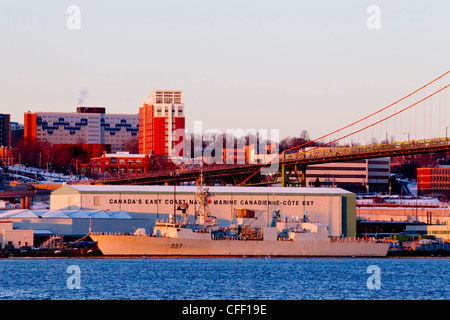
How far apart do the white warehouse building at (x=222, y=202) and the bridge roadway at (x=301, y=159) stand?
26.7 feet

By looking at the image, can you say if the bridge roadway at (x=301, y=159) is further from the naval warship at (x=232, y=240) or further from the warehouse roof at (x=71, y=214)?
the naval warship at (x=232, y=240)

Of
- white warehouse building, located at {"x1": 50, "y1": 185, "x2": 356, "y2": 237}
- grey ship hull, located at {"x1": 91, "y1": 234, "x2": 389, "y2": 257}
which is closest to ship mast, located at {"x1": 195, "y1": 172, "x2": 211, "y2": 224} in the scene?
white warehouse building, located at {"x1": 50, "y1": 185, "x2": 356, "y2": 237}

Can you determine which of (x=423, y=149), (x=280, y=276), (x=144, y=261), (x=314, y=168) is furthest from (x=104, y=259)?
(x=314, y=168)

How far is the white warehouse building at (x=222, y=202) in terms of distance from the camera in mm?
96000

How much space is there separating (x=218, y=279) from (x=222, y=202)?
35439 millimetres

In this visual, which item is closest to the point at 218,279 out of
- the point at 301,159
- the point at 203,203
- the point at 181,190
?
the point at 203,203

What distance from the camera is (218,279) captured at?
2452 inches

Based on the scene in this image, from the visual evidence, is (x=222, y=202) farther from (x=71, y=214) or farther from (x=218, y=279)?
(x=218, y=279)

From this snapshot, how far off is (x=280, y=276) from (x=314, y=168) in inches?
5116

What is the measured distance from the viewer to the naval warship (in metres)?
83.6

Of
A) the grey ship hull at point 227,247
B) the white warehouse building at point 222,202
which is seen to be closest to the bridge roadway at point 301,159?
the white warehouse building at point 222,202

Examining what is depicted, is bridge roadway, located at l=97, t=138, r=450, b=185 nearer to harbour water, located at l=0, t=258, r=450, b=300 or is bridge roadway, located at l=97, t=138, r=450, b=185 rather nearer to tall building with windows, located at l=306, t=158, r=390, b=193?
harbour water, located at l=0, t=258, r=450, b=300

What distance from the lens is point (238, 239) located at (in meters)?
87.1
